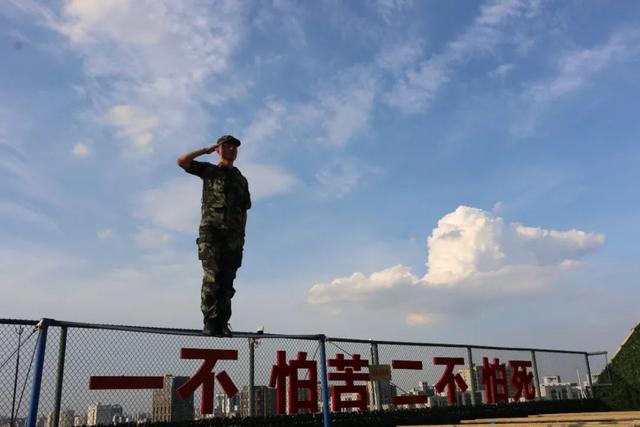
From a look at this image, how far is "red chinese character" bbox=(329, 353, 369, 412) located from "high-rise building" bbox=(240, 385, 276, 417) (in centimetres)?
129

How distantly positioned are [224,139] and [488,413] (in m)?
8.63

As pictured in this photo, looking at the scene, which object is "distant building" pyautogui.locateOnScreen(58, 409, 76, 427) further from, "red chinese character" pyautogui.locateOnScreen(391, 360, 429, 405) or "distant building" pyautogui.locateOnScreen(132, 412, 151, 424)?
"red chinese character" pyautogui.locateOnScreen(391, 360, 429, 405)

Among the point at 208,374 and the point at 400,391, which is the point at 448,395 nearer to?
the point at 400,391

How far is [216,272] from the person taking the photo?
507 centimetres

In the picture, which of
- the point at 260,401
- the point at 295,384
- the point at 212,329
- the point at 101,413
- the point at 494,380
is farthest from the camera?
the point at 494,380

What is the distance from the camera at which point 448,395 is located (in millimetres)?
10477

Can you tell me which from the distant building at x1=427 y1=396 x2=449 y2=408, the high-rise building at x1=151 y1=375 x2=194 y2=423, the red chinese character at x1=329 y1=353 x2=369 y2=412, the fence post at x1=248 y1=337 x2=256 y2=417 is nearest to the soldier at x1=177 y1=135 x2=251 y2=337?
the high-rise building at x1=151 y1=375 x2=194 y2=423

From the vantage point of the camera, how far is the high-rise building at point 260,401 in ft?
23.2

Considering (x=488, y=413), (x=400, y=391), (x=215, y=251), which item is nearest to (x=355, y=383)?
(x=400, y=391)

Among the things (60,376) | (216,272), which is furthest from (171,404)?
(216,272)

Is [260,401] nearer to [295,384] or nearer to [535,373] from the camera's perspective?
[295,384]

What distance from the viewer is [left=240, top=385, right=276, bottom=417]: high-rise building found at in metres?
7.09

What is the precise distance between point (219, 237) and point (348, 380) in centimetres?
473

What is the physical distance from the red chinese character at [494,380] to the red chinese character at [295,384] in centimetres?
511
